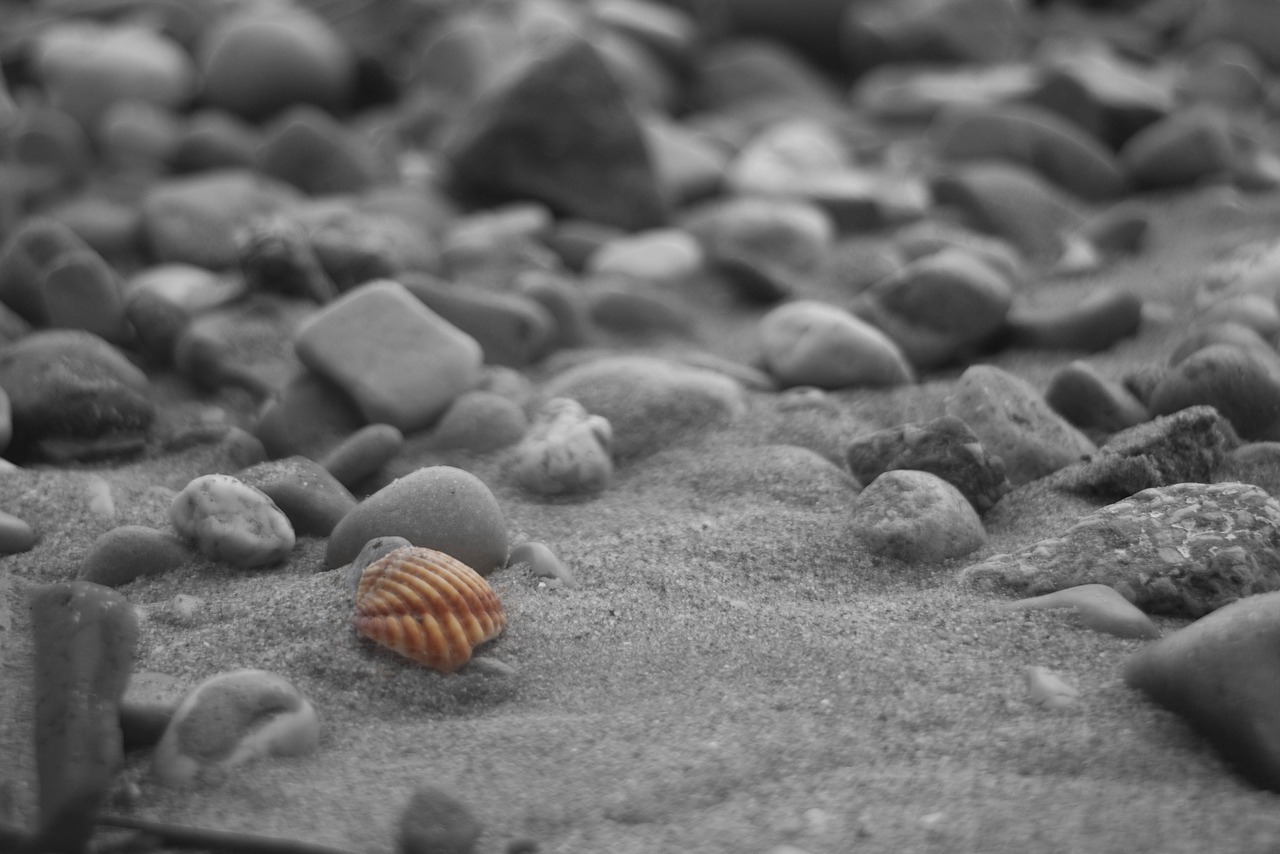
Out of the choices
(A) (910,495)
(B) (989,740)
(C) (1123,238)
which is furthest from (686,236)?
(B) (989,740)

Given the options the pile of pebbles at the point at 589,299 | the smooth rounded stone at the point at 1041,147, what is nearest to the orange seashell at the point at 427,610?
the pile of pebbles at the point at 589,299

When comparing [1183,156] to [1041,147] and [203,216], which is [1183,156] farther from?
[203,216]

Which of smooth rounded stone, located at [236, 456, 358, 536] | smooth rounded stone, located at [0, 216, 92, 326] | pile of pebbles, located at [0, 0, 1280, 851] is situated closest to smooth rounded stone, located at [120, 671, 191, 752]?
pile of pebbles, located at [0, 0, 1280, 851]

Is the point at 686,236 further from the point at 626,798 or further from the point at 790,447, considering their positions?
the point at 626,798

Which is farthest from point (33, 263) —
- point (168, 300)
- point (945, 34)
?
point (945, 34)

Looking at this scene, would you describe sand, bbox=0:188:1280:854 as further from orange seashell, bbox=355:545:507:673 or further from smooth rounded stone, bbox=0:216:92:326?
smooth rounded stone, bbox=0:216:92:326
